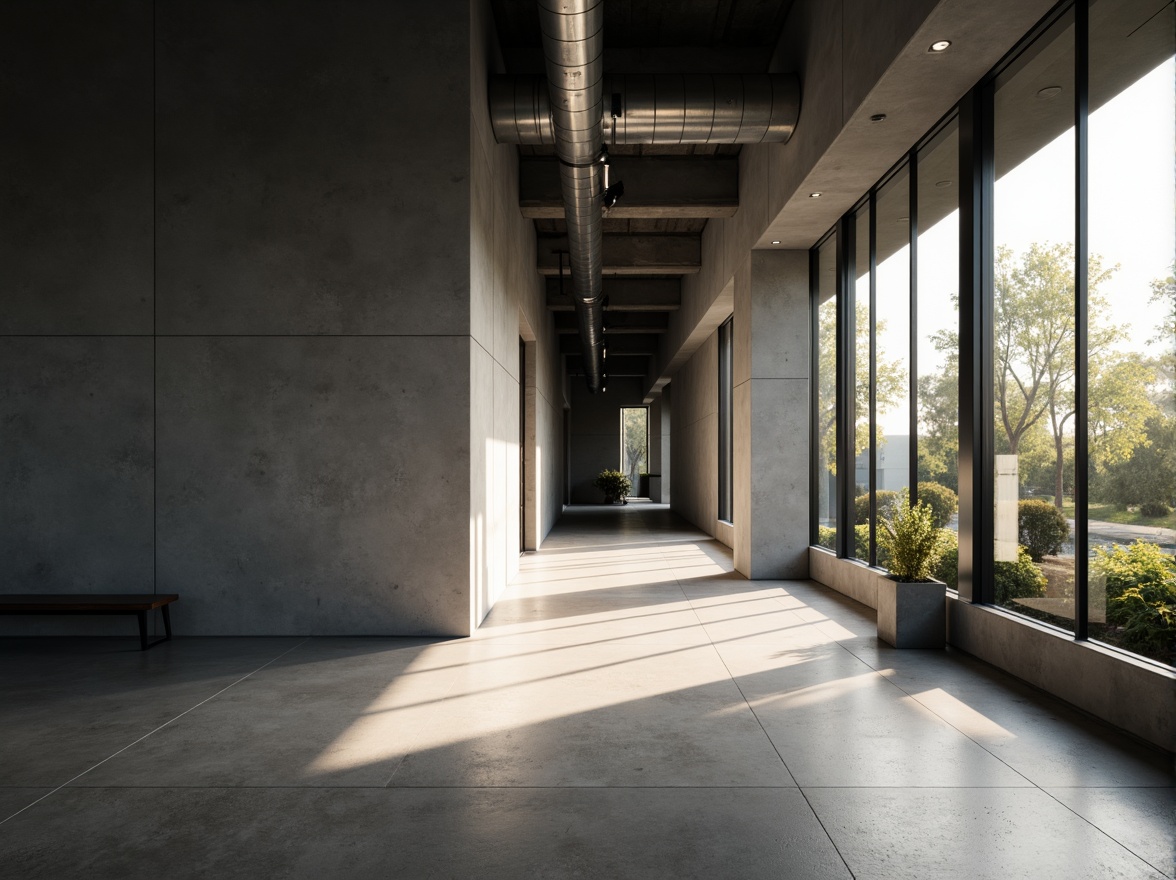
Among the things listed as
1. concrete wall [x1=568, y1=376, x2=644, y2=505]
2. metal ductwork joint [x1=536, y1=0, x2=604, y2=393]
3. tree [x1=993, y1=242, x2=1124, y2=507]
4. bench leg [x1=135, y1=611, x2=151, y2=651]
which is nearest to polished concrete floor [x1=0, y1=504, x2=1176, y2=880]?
bench leg [x1=135, y1=611, x2=151, y2=651]

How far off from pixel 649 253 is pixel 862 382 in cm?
537

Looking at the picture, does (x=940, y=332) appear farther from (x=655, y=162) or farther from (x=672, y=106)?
(x=655, y=162)

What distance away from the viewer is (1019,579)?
188 inches

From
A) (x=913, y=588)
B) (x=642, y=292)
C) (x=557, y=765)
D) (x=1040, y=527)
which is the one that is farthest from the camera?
(x=642, y=292)

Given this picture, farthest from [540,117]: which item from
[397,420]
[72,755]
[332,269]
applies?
[72,755]

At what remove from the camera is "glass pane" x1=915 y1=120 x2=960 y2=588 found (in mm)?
5598

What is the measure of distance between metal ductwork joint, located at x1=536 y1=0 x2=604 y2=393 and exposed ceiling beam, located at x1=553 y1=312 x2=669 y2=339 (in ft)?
27.0

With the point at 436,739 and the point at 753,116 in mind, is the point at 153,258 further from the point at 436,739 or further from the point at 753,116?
the point at 753,116

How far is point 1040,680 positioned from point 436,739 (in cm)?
326

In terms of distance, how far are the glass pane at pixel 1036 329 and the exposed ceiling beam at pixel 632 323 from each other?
12.6 metres

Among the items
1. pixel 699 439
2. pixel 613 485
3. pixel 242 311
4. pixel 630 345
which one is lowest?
pixel 613 485

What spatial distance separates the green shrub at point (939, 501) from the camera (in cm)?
566

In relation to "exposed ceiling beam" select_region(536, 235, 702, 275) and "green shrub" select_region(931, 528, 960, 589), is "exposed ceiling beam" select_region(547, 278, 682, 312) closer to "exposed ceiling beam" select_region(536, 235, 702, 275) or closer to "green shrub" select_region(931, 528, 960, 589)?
"exposed ceiling beam" select_region(536, 235, 702, 275)

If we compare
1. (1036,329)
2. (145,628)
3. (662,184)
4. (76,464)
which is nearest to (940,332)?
(1036,329)
